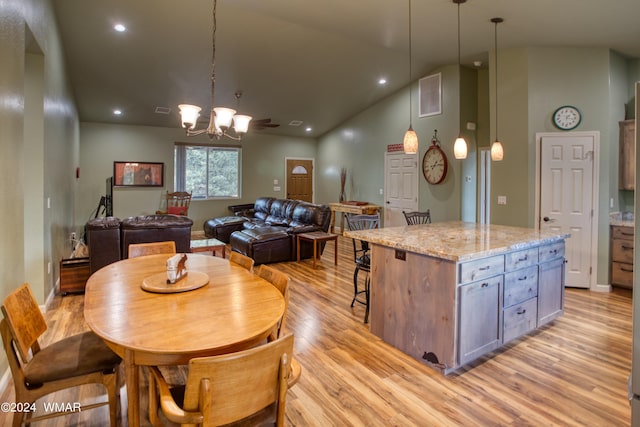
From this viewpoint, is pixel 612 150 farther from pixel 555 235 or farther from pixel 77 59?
pixel 77 59

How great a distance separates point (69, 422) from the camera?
6.72 feet

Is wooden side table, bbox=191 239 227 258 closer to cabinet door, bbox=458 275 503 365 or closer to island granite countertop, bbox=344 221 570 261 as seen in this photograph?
island granite countertop, bbox=344 221 570 261

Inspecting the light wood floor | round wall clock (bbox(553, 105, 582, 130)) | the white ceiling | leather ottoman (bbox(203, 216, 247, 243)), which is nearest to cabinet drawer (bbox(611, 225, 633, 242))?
the light wood floor

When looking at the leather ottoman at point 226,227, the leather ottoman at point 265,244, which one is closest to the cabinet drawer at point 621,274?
the leather ottoman at point 265,244

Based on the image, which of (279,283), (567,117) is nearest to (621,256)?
(567,117)

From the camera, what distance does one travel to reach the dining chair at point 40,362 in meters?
1.63

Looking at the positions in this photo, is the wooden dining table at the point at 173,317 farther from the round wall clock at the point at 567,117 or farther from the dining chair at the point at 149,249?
the round wall clock at the point at 567,117

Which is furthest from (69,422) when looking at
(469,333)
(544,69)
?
(544,69)

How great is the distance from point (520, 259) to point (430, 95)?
4.58 meters

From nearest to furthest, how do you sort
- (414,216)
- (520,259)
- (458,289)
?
1. (458,289)
2. (520,259)
3. (414,216)

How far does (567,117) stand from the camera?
4.62 meters

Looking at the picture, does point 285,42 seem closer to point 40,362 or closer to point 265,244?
point 265,244

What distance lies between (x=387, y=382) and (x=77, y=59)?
6.23m

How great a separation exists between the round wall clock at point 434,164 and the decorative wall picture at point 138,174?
6.09 meters
